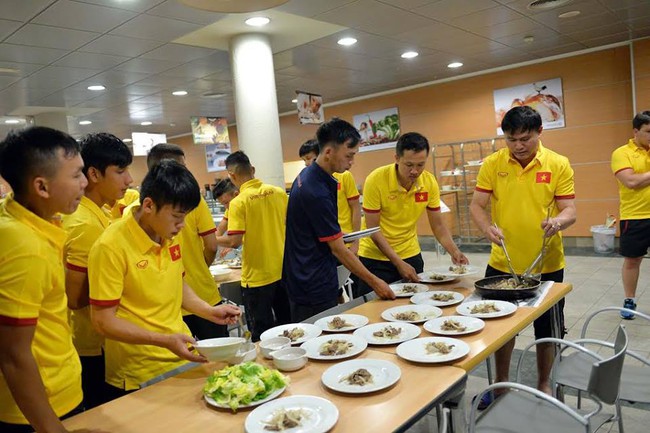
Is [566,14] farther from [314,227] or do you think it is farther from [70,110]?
[70,110]

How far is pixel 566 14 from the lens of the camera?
16.7ft

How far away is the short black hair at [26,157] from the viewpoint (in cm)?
138

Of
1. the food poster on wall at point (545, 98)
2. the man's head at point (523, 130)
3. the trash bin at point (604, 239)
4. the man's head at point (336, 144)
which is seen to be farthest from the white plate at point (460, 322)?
the food poster on wall at point (545, 98)

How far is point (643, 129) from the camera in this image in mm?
4020

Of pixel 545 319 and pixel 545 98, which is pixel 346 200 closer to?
pixel 545 319

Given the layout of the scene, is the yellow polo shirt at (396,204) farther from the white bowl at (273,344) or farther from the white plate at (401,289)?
the white bowl at (273,344)

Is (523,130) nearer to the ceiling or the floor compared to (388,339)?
nearer to the ceiling

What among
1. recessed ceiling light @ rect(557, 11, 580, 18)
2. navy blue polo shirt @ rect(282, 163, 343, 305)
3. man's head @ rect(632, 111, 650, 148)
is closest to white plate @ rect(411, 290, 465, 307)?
navy blue polo shirt @ rect(282, 163, 343, 305)

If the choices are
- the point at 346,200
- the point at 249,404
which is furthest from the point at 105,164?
the point at 346,200

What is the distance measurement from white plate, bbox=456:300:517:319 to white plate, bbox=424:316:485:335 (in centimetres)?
5

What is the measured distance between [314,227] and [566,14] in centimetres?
422

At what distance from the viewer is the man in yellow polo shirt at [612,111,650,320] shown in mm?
4039

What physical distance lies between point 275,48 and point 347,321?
13.1 feet

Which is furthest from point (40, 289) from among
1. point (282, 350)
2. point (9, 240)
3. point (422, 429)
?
point (422, 429)
